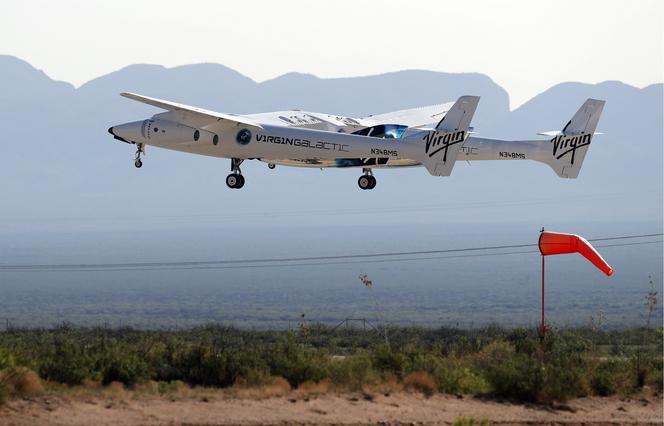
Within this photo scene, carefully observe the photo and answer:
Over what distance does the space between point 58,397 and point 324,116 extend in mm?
22942

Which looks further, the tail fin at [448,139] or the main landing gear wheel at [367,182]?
the main landing gear wheel at [367,182]

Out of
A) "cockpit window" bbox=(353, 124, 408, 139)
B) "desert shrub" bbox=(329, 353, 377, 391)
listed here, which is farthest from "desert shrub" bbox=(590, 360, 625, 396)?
"cockpit window" bbox=(353, 124, 408, 139)

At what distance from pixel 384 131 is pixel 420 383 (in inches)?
603

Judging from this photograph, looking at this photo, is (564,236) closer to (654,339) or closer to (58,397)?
(58,397)

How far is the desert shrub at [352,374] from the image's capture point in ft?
108

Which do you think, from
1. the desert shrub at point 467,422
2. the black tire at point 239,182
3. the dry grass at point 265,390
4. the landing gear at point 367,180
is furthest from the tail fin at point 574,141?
the desert shrub at point 467,422

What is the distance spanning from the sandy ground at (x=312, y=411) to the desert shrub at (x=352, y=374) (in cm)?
111

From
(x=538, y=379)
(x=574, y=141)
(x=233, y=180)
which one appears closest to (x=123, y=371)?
(x=538, y=379)

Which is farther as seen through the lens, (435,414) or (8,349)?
(8,349)

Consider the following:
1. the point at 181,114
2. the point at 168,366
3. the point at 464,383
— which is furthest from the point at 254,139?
the point at 464,383

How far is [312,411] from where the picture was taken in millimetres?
30312

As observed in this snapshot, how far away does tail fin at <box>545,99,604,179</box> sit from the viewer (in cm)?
4853

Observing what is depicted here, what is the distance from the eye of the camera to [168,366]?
35438 millimetres

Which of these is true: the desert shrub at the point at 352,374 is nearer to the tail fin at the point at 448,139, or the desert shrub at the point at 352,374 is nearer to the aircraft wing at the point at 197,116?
the tail fin at the point at 448,139
